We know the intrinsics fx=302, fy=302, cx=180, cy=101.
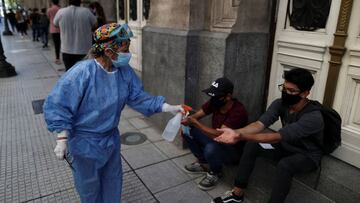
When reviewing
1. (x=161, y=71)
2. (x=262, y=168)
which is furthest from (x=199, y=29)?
(x=262, y=168)

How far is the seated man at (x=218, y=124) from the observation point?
3027 millimetres

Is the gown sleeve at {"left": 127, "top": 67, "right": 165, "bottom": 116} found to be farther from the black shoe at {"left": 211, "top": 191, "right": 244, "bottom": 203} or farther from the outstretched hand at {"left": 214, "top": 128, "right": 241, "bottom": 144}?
the black shoe at {"left": 211, "top": 191, "right": 244, "bottom": 203}

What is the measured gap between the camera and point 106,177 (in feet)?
8.41

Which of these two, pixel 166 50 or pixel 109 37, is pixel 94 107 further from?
pixel 166 50

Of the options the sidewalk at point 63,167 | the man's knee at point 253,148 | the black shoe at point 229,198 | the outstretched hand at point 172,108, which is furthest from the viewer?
the sidewalk at point 63,167

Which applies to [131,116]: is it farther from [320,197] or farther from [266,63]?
[320,197]

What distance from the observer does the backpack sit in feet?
8.30

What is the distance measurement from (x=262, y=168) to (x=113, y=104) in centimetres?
165

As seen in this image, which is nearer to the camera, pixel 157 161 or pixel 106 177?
pixel 106 177

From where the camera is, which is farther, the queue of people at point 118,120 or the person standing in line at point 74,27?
the person standing in line at point 74,27

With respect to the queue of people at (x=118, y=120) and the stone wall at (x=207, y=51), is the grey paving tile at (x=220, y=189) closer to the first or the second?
the queue of people at (x=118, y=120)

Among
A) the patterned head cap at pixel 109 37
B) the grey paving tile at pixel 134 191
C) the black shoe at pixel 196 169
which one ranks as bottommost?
the grey paving tile at pixel 134 191

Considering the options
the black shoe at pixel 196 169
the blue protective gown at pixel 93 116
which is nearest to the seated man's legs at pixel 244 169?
the black shoe at pixel 196 169

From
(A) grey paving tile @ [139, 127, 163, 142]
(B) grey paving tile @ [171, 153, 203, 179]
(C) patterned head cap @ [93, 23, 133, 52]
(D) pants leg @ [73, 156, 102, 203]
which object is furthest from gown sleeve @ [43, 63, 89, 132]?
(A) grey paving tile @ [139, 127, 163, 142]
